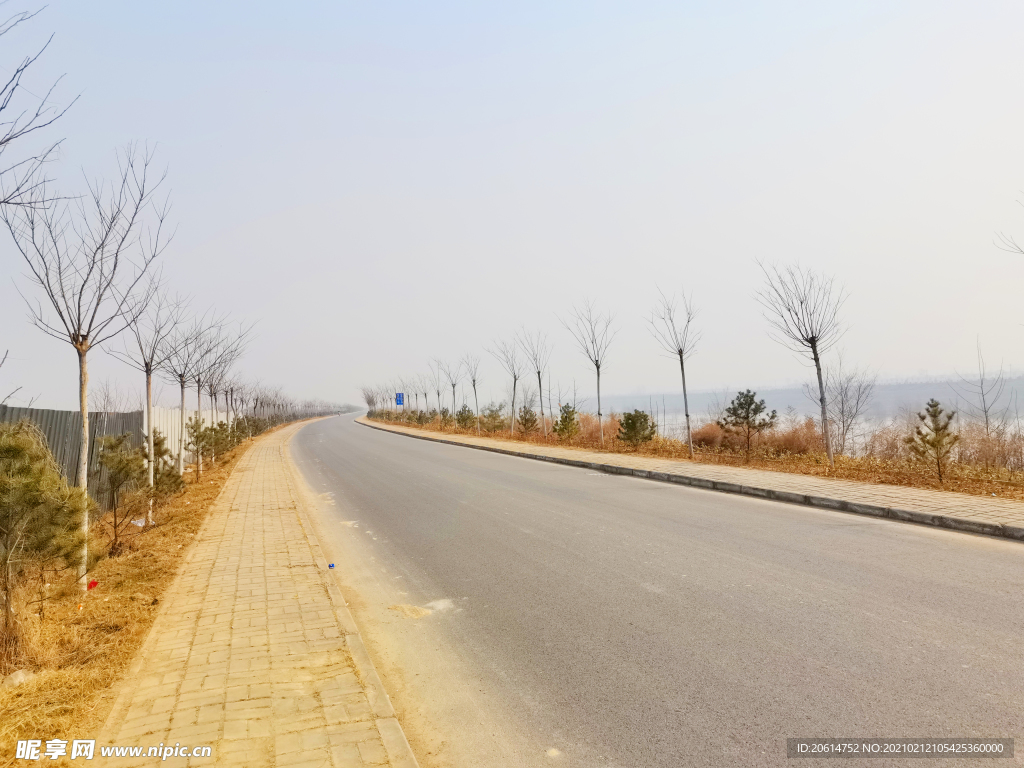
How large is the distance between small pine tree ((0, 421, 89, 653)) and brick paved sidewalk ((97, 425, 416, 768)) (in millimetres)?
1002

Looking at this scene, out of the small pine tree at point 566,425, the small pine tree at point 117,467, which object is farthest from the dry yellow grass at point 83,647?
the small pine tree at point 566,425

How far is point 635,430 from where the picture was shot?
20016mm

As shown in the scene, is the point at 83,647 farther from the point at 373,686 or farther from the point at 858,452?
the point at 858,452

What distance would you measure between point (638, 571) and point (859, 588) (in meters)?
2.00

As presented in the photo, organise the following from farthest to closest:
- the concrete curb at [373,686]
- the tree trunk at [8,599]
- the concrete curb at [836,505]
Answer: the concrete curb at [836,505]
the tree trunk at [8,599]
the concrete curb at [373,686]

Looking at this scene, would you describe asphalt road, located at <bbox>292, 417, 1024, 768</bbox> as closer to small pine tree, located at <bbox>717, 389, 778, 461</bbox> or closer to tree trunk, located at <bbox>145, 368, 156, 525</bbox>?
tree trunk, located at <bbox>145, 368, 156, 525</bbox>

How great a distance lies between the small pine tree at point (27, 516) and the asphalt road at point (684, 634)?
8.51ft

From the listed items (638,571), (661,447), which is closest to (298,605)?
(638,571)

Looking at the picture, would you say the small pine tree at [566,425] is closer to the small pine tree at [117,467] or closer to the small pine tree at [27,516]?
the small pine tree at [117,467]

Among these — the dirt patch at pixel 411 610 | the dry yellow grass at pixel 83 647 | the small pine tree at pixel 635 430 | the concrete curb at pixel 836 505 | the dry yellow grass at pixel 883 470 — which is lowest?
the dirt patch at pixel 411 610

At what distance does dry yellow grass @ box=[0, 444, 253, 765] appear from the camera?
343cm

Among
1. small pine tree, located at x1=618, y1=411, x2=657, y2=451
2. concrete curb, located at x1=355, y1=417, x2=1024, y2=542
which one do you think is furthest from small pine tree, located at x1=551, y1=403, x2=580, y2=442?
concrete curb, located at x1=355, y1=417, x2=1024, y2=542

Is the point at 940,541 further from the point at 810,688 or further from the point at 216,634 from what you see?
the point at 216,634

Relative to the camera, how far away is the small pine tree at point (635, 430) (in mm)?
20016
